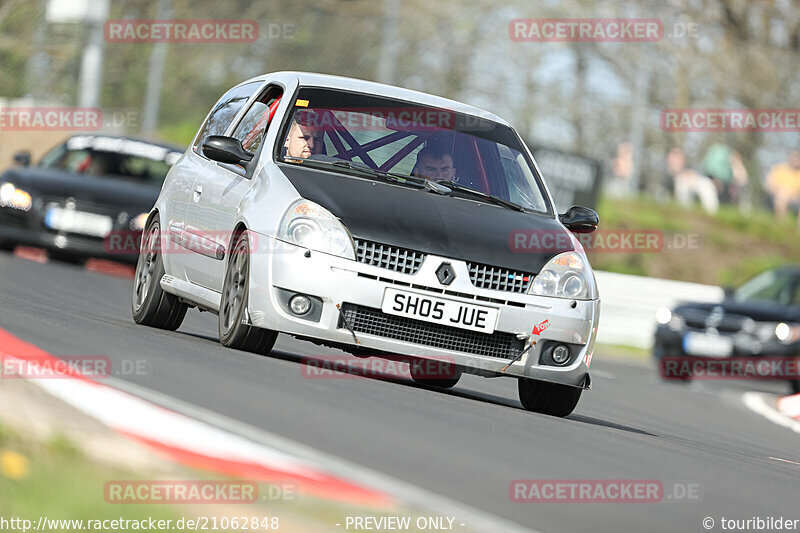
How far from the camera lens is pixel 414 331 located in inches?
312

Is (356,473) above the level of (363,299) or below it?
below

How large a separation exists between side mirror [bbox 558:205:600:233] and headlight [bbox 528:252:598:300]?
674mm

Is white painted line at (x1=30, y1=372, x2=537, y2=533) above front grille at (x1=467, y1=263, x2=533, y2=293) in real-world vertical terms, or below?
below

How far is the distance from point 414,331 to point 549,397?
4.24ft

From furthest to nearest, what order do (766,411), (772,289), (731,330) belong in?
(772,289), (731,330), (766,411)

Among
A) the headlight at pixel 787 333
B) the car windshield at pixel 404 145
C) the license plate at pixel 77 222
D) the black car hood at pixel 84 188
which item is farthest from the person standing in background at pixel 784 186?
the car windshield at pixel 404 145

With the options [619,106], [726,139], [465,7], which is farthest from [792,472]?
[726,139]

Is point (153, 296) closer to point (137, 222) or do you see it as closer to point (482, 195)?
point (482, 195)

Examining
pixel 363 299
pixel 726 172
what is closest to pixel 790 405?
pixel 363 299

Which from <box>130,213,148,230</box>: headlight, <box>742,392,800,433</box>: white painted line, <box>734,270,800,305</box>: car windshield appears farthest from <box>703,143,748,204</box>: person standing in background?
<box>130,213,148,230</box>: headlight

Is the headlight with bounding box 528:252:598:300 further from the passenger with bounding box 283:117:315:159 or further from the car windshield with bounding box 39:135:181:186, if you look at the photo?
the car windshield with bounding box 39:135:181:186

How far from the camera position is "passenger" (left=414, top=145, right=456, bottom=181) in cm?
884

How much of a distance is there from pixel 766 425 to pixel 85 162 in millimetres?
8580

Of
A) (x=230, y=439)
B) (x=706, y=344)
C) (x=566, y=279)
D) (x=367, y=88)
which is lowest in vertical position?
(x=706, y=344)
